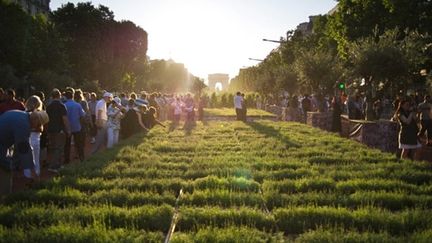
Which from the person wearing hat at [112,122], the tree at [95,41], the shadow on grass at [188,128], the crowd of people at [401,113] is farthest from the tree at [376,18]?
the tree at [95,41]

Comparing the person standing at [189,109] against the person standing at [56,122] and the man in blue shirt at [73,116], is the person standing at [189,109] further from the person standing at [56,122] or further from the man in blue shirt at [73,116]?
the person standing at [56,122]

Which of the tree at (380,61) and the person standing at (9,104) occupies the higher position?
the tree at (380,61)

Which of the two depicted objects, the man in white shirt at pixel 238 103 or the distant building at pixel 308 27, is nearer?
the man in white shirt at pixel 238 103

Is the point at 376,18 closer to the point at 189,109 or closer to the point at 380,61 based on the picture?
the point at 189,109

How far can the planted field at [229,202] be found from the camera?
613 cm

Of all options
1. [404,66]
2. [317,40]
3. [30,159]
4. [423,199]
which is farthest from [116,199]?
[317,40]

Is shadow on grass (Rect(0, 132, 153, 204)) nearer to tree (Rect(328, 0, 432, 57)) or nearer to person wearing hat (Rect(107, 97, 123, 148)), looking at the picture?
person wearing hat (Rect(107, 97, 123, 148))

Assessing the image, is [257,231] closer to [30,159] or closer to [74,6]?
[30,159]

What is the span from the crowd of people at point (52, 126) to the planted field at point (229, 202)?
73cm

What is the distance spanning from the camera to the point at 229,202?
7969 mm

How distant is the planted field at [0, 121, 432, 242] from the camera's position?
613 cm

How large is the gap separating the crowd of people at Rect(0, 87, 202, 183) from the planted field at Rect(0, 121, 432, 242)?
0.73 metres

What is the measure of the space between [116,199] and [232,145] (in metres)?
9.08

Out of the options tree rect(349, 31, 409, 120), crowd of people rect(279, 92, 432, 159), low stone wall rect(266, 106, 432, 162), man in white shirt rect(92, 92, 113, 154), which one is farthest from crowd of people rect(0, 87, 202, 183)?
tree rect(349, 31, 409, 120)
